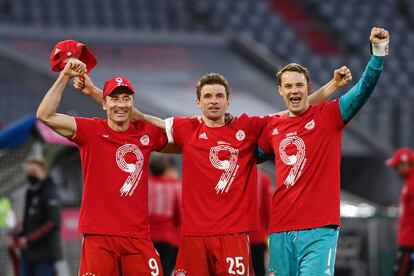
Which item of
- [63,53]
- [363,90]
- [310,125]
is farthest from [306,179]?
[63,53]

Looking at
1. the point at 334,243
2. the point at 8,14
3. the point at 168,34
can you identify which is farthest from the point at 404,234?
the point at 8,14

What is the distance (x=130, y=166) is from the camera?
8.38 meters

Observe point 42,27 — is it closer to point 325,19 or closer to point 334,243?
point 325,19

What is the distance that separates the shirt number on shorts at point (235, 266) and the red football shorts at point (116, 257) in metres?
0.49

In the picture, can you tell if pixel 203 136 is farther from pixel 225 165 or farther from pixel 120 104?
pixel 120 104

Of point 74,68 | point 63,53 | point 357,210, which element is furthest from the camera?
point 357,210

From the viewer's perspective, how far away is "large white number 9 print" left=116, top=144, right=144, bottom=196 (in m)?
8.34

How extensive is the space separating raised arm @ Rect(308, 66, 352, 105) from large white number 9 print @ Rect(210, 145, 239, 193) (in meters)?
0.76

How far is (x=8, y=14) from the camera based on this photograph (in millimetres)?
21797

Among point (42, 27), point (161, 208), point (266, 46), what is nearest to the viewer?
point (161, 208)

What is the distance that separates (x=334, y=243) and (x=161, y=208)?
4.47m

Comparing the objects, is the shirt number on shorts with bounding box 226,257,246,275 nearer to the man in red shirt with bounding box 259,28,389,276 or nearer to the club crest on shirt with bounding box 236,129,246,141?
the man in red shirt with bounding box 259,28,389,276

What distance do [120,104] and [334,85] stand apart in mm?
1519

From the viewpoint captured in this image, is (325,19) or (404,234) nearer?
(404,234)
